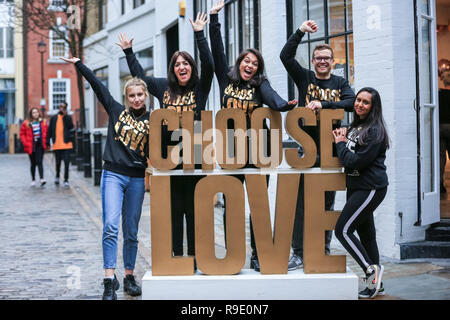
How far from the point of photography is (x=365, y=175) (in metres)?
4.95

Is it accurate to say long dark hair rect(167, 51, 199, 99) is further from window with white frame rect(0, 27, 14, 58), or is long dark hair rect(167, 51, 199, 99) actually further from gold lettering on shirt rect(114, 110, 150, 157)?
window with white frame rect(0, 27, 14, 58)

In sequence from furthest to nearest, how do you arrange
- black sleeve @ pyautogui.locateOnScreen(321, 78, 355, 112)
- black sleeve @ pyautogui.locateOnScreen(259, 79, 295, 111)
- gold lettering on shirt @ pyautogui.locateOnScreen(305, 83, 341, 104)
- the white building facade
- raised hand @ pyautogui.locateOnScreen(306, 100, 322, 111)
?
1. the white building facade
2. gold lettering on shirt @ pyautogui.locateOnScreen(305, 83, 341, 104)
3. black sleeve @ pyautogui.locateOnScreen(321, 78, 355, 112)
4. raised hand @ pyautogui.locateOnScreen(306, 100, 322, 111)
5. black sleeve @ pyautogui.locateOnScreen(259, 79, 295, 111)

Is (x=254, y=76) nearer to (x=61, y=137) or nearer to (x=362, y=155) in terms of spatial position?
(x=362, y=155)

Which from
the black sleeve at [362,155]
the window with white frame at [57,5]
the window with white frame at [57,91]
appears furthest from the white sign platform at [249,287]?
the window with white frame at [57,91]

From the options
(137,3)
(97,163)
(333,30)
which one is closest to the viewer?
(333,30)

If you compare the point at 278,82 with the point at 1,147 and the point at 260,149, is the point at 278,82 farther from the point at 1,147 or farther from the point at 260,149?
the point at 1,147

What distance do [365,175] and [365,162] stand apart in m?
0.14

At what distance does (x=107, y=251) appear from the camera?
5.13 meters

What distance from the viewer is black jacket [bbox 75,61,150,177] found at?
518cm

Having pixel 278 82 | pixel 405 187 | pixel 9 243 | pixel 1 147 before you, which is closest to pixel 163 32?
pixel 278 82

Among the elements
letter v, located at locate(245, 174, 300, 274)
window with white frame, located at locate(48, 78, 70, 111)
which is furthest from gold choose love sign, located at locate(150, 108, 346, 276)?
window with white frame, located at locate(48, 78, 70, 111)

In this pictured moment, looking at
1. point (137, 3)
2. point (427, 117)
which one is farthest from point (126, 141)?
point (137, 3)

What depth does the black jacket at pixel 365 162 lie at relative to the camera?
4.86 metres

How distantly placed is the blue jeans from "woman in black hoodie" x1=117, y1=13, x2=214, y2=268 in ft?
1.18
